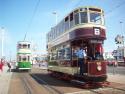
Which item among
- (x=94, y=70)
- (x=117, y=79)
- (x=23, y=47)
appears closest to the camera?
(x=94, y=70)

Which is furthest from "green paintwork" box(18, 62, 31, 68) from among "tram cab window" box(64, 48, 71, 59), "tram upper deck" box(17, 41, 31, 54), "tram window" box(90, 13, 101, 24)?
"tram window" box(90, 13, 101, 24)

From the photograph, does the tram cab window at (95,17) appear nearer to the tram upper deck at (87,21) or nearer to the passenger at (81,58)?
the tram upper deck at (87,21)

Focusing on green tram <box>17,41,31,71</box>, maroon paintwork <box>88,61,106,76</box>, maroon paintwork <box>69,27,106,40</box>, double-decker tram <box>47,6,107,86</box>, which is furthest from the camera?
green tram <box>17,41,31,71</box>

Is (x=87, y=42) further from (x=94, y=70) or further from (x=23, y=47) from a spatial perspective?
(x=23, y=47)

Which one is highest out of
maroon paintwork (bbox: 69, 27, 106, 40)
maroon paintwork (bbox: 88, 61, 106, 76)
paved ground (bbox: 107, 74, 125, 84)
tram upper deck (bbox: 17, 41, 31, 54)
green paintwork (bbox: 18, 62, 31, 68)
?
tram upper deck (bbox: 17, 41, 31, 54)

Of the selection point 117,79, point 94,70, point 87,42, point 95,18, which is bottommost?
point 117,79

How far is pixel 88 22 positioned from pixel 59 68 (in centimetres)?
637

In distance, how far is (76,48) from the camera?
19.4 meters

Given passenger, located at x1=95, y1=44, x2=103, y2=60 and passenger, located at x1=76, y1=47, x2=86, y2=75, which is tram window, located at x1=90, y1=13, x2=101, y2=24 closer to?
passenger, located at x1=95, y1=44, x2=103, y2=60

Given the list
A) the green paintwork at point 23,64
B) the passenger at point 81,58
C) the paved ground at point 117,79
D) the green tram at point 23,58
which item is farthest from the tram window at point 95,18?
the green paintwork at point 23,64

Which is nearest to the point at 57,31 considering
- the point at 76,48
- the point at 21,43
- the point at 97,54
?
the point at 76,48

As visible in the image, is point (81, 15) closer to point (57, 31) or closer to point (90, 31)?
point (90, 31)

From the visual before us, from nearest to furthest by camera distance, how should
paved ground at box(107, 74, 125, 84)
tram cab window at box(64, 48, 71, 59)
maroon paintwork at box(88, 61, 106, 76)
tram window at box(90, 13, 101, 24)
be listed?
1. maroon paintwork at box(88, 61, 106, 76)
2. tram window at box(90, 13, 101, 24)
3. tram cab window at box(64, 48, 71, 59)
4. paved ground at box(107, 74, 125, 84)

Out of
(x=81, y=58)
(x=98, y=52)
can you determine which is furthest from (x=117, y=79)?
(x=81, y=58)
